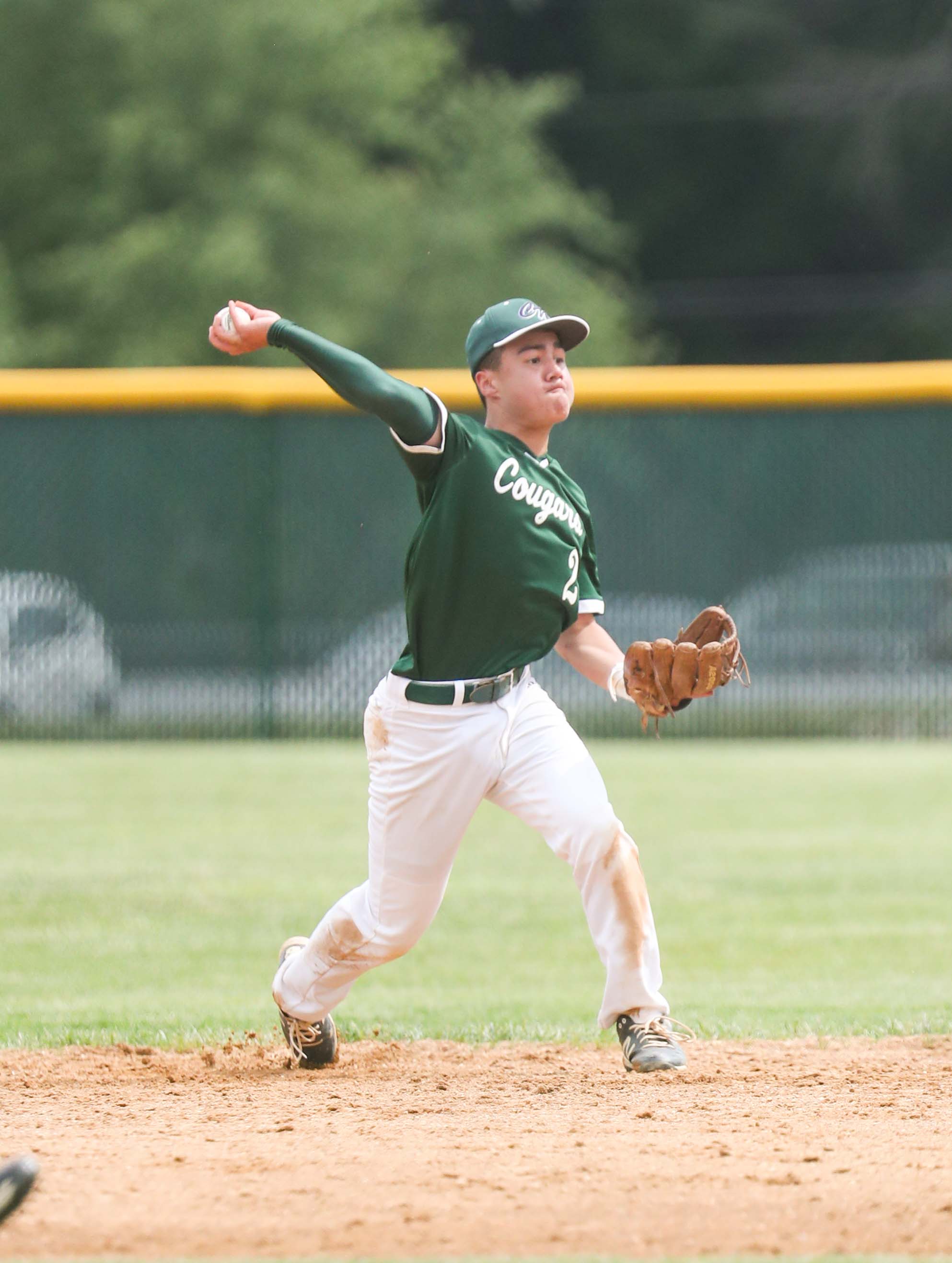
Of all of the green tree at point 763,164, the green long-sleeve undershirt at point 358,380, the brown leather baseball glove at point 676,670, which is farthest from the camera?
the green tree at point 763,164

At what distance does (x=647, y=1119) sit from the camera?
4289mm

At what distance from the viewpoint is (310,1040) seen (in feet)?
16.9

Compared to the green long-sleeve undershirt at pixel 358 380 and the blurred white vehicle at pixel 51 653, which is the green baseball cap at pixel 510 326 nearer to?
the green long-sleeve undershirt at pixel 358 380

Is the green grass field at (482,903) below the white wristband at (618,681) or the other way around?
below

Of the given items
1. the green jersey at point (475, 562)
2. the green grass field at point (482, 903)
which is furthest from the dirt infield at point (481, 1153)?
the green jersey at point (475, 562)

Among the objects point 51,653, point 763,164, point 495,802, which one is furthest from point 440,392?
point 763,164

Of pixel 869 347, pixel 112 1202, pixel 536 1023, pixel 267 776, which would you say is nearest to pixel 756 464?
pixel 267 776

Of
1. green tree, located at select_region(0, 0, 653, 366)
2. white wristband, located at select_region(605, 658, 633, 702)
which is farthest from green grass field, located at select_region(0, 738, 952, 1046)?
green tree, located at select_region(0, 0, 653, 366)

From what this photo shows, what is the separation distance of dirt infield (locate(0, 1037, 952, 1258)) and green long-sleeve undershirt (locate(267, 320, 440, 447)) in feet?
5.63

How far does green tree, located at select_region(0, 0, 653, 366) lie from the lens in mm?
23641

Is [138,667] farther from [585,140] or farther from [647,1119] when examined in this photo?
[585,140]

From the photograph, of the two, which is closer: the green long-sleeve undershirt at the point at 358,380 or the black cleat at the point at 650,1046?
the green long-sleeve undershirt at the point at 358,380

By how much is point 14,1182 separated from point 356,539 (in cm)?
1108

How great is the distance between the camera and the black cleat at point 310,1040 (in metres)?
5.13
